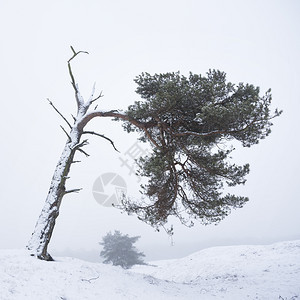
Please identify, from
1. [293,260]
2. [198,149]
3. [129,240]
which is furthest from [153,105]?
[129,240]

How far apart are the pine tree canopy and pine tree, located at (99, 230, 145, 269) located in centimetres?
1662

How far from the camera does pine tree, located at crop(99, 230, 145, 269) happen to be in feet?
84.8

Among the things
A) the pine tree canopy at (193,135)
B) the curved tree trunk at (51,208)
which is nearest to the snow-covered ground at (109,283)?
the curved tree trunk at (51,208)

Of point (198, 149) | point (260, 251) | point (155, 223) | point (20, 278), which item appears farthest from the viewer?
point (260, 251)

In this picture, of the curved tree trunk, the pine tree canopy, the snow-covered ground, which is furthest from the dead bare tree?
the pine tree canopy

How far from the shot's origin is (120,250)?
2597cm

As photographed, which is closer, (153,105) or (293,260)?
(153,105)

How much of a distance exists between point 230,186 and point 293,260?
587 centimetres

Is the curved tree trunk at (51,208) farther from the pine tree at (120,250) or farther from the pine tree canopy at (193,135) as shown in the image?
the pine tree at (120,250)

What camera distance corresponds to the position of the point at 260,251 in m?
15.5

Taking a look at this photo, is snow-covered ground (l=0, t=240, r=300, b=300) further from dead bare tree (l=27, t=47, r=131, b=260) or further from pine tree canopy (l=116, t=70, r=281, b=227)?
pine tree canopy (l=116, t=70, r=281, b=227)

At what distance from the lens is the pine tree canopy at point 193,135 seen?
820cm

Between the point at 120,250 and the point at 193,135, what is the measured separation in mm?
20857

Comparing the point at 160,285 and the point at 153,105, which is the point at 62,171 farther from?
the point at 160,285
